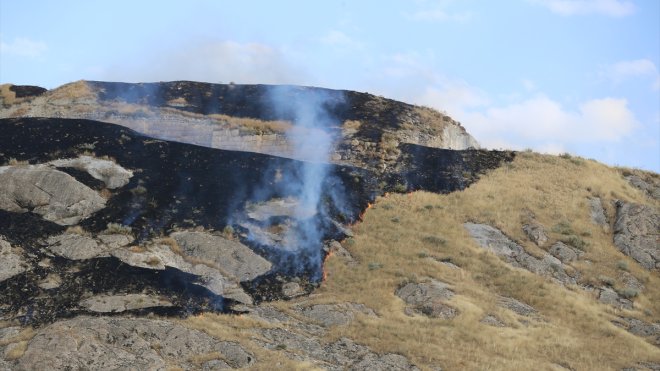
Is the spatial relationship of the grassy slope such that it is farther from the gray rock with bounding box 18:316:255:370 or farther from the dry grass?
the dry grass

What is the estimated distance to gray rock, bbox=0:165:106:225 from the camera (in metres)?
27.9

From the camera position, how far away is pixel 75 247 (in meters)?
25.4

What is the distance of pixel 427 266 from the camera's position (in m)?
29.2

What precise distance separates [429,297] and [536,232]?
1008 centimetres

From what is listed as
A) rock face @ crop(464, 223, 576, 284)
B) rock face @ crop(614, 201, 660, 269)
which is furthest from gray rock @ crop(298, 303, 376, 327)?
rock face @ crop(614, 201, 660, 269)

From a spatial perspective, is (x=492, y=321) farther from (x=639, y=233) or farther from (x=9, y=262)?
(x=9, y=262)

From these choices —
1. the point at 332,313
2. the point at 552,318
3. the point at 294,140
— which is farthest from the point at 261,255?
the point at 294,140

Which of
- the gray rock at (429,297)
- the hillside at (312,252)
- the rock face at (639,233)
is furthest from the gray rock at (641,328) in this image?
the gray rock at (429,297)

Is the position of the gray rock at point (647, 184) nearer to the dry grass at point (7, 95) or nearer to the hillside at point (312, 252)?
the hillside at point (312, 252)

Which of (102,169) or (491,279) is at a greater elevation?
(102,169)

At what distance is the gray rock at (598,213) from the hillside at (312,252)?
221 millimetres

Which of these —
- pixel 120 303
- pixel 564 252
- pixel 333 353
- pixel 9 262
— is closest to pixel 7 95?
pixel 9 262

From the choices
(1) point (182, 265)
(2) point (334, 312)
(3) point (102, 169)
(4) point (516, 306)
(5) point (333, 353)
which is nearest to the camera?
(5) point (333, 353)

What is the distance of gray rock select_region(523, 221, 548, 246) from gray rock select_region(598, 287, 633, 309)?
14.0 feet
